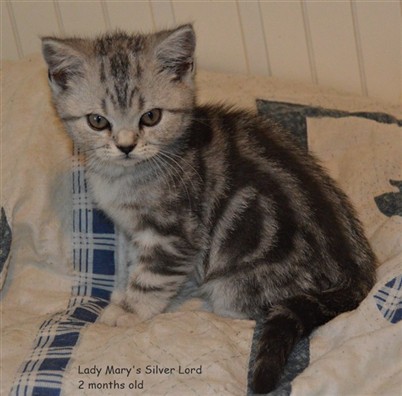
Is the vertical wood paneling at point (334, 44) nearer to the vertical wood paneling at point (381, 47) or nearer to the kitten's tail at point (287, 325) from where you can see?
the vertical wood paneling at point (381, 47)

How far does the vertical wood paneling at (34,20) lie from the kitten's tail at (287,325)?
47.9 inches

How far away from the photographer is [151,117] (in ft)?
5.48

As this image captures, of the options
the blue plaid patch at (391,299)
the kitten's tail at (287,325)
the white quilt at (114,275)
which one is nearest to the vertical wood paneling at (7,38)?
the white quilt at (114,275)

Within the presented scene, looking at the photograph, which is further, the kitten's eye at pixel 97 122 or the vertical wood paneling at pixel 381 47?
the vertical wood paneling at pixel 381 47

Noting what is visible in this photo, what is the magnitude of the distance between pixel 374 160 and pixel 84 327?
91 cm

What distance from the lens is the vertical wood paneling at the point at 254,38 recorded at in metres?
2.30

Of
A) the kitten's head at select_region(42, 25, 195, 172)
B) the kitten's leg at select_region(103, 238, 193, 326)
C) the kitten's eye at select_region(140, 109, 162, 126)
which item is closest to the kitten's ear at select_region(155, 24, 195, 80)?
the kitten's head at select_region(42, 25, 195, 172)

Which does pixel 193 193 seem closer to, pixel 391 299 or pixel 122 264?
pixel 122 264

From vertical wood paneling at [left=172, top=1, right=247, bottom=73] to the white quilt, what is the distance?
10cm

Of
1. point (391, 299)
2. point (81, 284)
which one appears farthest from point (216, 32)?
point (391, 299)

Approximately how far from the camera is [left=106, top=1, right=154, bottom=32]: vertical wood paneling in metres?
2.31

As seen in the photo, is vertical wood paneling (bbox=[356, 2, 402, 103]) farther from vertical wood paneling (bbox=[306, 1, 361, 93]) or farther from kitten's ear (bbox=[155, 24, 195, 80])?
kitten's ear (bbox=[155, 24, 195, 80])

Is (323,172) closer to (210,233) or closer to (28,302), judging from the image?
(210,233)

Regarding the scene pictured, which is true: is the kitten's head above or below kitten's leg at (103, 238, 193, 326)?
above
